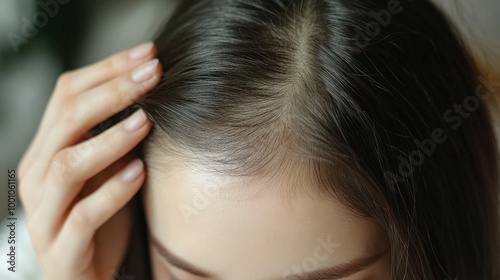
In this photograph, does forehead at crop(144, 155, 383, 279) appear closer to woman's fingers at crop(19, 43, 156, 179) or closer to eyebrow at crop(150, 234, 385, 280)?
eyebrow at crop(150, 234, 385, 280)

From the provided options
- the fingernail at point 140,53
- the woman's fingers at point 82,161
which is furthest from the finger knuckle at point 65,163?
the fingernail at point 140,53

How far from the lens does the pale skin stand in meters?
0.47

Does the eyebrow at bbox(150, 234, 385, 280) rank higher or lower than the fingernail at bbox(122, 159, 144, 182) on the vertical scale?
lower

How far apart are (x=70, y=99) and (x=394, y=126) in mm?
323

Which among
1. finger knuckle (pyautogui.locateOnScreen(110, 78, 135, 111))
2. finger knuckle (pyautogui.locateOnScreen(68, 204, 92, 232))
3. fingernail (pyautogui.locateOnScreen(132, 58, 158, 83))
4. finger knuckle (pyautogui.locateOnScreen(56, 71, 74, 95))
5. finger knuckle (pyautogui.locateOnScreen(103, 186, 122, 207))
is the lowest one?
finger knuckle (pyautogui.locateOnScreen(68, 204, 92, 232))

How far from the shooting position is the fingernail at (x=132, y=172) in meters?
0.51

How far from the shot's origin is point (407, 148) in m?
0.50

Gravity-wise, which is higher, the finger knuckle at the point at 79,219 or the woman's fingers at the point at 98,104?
the woman's fingers at the point at 98,104

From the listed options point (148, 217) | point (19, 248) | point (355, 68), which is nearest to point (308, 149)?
point (355, 68)

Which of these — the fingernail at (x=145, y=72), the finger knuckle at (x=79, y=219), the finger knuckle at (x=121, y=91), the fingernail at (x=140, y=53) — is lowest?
the finger knuckle at (x=79, y=219)

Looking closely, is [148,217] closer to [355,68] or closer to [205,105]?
[205,105]

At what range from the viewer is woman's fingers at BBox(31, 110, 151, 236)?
497mm

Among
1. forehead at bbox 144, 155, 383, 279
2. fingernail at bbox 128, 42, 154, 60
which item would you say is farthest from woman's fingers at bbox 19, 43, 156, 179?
forehead at bbox 144, 155, 383, 279

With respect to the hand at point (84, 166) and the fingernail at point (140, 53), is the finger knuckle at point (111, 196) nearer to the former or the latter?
the hand at point (84, 166)
